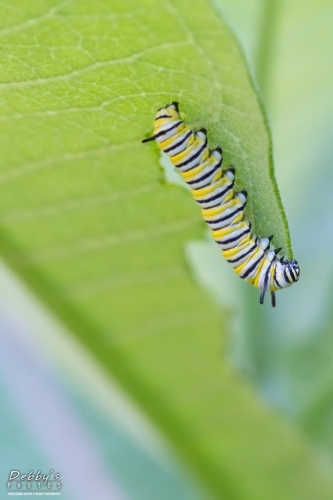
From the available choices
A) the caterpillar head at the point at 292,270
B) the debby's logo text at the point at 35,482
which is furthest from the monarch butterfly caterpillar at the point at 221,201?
the debby's logo text at the point at 35,482

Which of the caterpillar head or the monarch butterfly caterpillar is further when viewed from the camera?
the caterpillar head

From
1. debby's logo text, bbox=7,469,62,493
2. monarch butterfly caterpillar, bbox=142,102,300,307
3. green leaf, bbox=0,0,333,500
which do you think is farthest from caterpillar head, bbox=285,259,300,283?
debby's logo text, bbox=7,469,62,493

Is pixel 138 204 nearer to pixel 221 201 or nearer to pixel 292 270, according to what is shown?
pixel 221 201

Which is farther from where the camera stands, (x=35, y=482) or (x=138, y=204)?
(x=35, y=482)

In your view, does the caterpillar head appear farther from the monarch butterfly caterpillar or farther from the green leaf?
the green leaf

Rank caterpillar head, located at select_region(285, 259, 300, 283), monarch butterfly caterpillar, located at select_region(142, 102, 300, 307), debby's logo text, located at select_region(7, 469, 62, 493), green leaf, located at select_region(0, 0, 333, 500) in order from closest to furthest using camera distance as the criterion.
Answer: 1. green leaf, located at select_region(0, 0, 333, 500)
2. monarch butterfly caterpillar, located at select_region(142, 102, 300, 307)
3. caterpillar head, located at select_region(285, 259, 300, 283)
4. debby's logo text, located at select_region(7, 469, 62, 493)

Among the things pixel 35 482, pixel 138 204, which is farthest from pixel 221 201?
pixel 35 482
